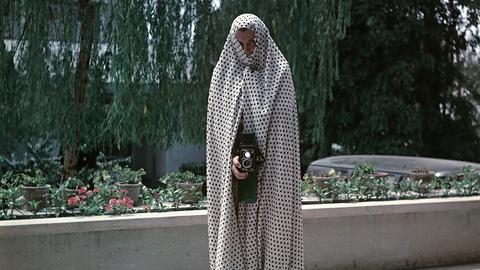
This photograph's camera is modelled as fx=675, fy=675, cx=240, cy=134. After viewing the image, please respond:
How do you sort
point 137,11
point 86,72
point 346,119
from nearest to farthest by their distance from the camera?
point 137,11 → point 86,72 → point 346,119

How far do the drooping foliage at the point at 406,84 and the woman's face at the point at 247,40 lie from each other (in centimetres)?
1184

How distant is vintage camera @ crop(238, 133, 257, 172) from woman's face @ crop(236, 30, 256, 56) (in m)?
0.50

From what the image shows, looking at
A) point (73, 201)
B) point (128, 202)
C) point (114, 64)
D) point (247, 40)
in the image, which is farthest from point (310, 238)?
point (114, 64)

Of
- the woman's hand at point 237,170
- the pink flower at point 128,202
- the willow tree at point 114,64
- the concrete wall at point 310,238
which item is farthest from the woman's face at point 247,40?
the willow tree at point 114,64

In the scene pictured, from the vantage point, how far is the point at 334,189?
22.0 feet

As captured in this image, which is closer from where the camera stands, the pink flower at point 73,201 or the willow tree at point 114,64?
the pink flower at point 73,201

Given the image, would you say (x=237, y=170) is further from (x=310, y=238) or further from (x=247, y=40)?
(x=310, y=238)

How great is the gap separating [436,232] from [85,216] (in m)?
3.48

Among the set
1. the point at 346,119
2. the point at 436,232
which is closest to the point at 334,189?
the point at 436,232

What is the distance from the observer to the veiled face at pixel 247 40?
12.5ft

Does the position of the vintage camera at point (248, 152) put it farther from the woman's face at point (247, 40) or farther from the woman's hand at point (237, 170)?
the woman's face at point (247, 40)

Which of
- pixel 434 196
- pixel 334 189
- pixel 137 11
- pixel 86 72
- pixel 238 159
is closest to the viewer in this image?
pixel 238 159

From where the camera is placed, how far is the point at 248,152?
373cm

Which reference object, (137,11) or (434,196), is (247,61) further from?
(137,11)
